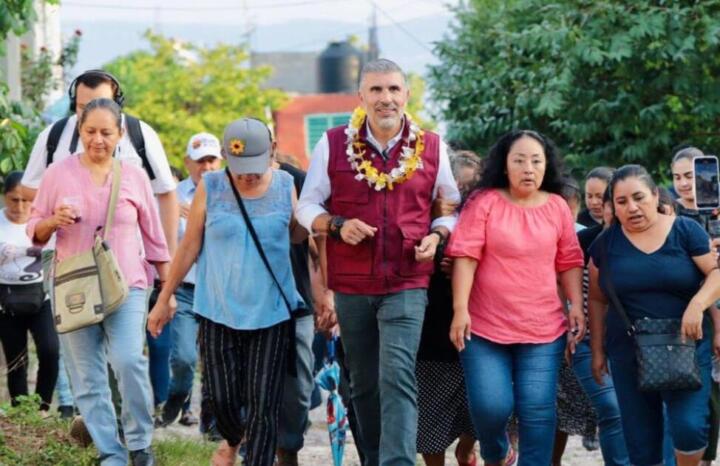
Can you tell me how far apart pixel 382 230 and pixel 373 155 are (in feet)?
1.30

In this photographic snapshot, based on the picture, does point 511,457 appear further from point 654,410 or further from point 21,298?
point 21,298

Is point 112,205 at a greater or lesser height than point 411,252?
greater

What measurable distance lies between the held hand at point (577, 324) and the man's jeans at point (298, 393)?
1397 mm

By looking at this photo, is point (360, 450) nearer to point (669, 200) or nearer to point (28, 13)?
point (669, 200)

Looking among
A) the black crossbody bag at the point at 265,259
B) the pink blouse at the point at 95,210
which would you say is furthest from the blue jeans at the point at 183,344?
the black crossbody bag at the point at 265,259

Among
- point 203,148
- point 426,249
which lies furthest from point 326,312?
point 203,148

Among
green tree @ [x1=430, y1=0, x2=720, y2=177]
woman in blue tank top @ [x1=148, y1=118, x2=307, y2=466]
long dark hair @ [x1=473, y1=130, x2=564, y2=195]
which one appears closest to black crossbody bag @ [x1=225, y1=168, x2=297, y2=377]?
woman in blue tank top @ [x1=148, y1=118, x2=307, y2=466]

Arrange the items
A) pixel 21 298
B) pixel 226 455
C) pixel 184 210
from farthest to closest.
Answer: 1. pixel 184 210
2. pixel 21 298
3. pixel 226 455

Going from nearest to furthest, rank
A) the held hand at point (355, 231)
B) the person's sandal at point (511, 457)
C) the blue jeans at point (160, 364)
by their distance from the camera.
→ the held hand at point (355, 231)
the person's sandal at point (511, 457)
the blue jeans at point (160, 364)

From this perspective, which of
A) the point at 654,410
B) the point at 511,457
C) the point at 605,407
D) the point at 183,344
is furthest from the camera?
the point at 183,344

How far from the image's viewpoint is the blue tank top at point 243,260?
7926mm

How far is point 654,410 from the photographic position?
797 cm

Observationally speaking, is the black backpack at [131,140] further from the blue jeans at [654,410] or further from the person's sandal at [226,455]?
the blue jeans at [654,410]

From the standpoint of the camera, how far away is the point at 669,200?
8.33 metres
